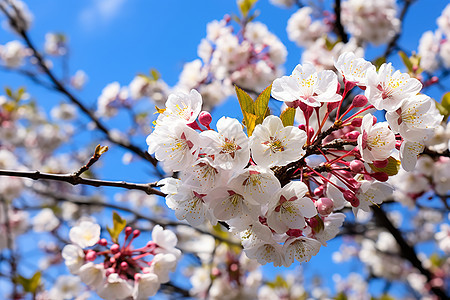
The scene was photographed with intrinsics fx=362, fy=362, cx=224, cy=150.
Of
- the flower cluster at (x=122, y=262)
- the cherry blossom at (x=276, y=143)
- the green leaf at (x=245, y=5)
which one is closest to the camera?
the cherry blossom at (x=276, y=143)

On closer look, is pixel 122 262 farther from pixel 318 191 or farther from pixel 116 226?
pixel 318 191

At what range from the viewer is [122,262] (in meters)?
2.00

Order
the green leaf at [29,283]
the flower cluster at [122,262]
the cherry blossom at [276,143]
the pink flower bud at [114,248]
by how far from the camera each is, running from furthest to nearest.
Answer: the green leaf at [29,283]
the pink flower bud at [114,248]
the flower cluster at [122,262]
the cherry blossom at [276,143]

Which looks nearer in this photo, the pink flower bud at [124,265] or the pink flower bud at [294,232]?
the pink flower bud at [294,232]

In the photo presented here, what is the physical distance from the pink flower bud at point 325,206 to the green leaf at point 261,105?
35 centimetres

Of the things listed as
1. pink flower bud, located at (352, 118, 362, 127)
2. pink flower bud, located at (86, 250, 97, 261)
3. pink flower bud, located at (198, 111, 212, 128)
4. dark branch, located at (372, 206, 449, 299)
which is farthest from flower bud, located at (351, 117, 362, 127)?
dark branch, located at (372, 206, 449, 299)

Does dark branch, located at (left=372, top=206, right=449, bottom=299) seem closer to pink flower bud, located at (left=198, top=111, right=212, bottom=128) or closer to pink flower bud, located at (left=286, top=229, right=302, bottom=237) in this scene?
pink flower bud, located at (left=286, top=229, right=302, bottom=237)

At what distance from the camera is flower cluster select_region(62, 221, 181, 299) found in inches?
73.8

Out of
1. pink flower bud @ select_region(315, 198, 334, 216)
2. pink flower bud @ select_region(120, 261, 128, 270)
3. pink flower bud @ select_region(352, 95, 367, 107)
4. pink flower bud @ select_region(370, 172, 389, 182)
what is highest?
pink flower bud @ select_region(352, 95, 367, 107)

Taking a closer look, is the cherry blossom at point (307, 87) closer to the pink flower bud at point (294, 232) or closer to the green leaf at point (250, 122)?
the green leaf at point (250, 122)

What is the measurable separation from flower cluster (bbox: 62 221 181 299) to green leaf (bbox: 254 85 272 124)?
3.29 feet

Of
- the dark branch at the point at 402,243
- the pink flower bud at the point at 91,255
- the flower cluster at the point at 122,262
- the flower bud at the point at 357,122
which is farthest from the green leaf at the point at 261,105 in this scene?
the dark branch at the point at 402,243

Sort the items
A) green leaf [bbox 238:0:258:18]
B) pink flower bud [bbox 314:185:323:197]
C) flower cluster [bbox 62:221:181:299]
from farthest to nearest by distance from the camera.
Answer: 1. green leaf [bbox 238:0:258:18]
2. flower cluster [bbox 62:221:181:299]
3. pink flower bud [bbox 314:185:323:197]

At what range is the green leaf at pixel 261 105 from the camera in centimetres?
121
